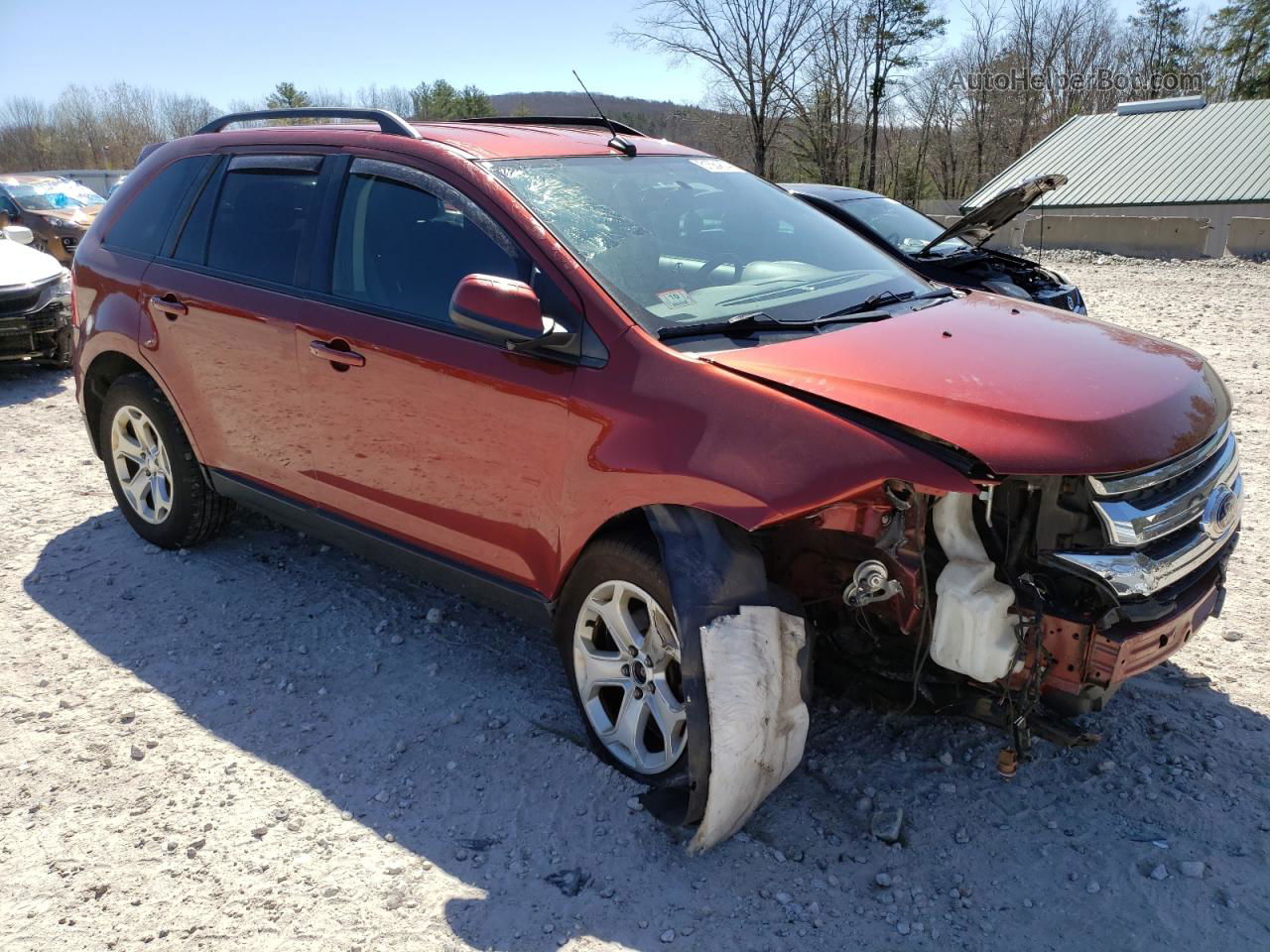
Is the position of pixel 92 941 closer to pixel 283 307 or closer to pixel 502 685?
pixel 502 685

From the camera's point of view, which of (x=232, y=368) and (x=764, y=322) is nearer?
(x=764, y=322)

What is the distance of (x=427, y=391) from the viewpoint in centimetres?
336

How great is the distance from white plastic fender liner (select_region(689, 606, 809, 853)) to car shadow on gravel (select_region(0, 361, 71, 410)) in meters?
7.60

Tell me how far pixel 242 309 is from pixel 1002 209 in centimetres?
493

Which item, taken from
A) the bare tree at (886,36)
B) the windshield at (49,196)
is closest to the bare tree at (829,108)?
the bare tree at (886,36)

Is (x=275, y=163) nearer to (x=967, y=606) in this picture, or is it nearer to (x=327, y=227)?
(x=327, y=227)

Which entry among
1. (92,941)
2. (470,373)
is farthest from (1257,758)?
(92,941)

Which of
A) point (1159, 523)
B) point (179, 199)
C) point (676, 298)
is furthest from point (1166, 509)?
point (179, 199)

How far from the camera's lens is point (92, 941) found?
257 centimetres

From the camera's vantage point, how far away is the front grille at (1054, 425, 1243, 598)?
2.54m

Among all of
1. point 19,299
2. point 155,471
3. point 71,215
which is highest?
point 71,215

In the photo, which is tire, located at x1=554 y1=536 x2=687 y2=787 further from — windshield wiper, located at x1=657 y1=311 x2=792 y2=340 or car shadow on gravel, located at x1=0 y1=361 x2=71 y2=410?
car shadow on gravel, located at x1=0 y1=361 x2=71 y2=410

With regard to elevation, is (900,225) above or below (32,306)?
above

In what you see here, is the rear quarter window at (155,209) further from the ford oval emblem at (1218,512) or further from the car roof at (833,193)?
the car roof at (833,193)
